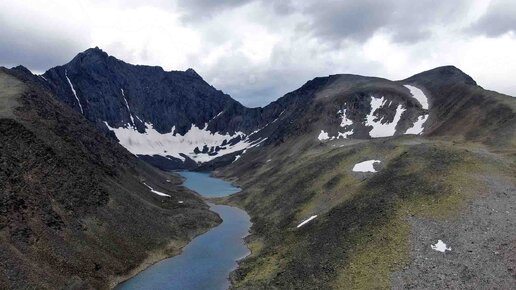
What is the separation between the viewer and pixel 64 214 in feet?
240

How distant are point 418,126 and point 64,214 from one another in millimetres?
126298

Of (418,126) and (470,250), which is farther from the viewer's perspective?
(418,126)

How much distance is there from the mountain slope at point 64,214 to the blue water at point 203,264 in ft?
9.82

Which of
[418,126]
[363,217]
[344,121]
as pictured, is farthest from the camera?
[344,121]

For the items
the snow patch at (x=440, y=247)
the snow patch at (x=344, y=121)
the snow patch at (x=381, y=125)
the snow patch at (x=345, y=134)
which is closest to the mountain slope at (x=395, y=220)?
the snow patch at (x=440, y=247)

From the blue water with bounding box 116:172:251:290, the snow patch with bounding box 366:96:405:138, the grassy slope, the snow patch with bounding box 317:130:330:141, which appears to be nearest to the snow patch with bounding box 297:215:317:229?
the grassy slope

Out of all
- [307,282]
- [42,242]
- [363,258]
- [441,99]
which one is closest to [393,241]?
[363,258]

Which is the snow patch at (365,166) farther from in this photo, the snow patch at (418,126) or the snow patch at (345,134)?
the snow patch at (345,134)

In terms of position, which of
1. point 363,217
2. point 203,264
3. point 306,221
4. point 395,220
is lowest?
point 203,264

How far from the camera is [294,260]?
213 ft

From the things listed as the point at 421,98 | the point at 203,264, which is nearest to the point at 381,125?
the point at 421,98

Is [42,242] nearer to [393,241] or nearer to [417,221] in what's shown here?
[393,241]

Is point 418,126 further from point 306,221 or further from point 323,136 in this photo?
point 306,221

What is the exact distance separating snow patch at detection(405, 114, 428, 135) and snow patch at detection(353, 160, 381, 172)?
64.2 metres
